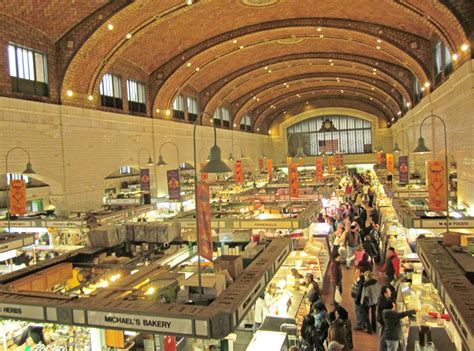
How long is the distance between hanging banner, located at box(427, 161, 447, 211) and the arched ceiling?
4.34 m

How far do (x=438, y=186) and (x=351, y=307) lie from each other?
3.54 metres

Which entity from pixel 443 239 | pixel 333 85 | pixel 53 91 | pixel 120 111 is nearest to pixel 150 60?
pixel 120 111

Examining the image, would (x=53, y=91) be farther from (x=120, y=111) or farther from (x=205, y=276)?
(x=205, y=276)

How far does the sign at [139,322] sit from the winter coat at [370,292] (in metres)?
5.93

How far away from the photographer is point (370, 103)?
4281cm

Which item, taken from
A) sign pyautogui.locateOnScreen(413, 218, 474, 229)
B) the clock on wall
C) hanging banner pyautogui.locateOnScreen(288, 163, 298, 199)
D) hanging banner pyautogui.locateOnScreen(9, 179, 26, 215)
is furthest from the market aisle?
the clock on wall

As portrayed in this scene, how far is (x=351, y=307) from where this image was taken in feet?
34.3

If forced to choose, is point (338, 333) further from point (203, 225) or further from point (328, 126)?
point (328, 126)

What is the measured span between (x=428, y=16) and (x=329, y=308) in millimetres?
8937

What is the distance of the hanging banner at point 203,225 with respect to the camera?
4.71m

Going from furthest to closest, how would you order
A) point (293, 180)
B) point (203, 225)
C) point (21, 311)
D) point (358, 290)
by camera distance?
point (293, 180) < point (358, 290) < point (203, 225) < point (21, 311)

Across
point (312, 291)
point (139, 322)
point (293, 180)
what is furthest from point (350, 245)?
point (139, 322)

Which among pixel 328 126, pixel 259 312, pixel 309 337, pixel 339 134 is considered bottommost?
pixel 309 337

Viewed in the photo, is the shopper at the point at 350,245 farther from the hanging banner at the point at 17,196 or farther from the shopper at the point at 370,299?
the hanging banner at the point at 17,196
